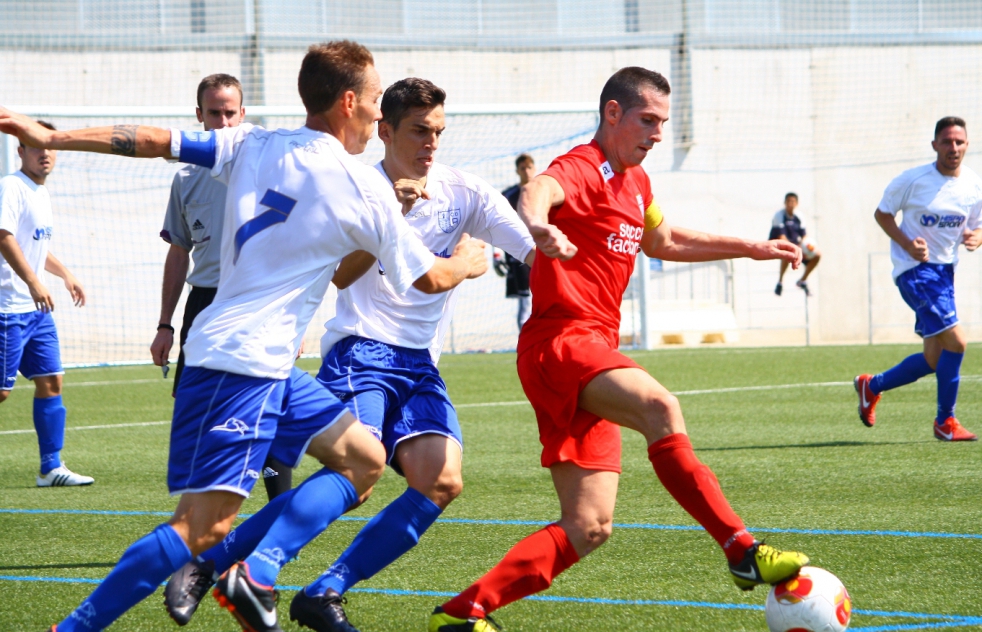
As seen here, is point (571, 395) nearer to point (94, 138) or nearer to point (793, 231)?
point (94, 138)

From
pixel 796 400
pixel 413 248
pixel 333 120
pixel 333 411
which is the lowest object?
pixel 796 400

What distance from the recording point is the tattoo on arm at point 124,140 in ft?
11.0

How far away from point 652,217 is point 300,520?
184cm

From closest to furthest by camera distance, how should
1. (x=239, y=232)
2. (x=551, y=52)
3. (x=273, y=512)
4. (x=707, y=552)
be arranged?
(x=239, y=232), (x=273, y=512), (x=707, y=552), (x=551, y=52)

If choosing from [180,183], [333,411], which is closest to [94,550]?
[180,183]

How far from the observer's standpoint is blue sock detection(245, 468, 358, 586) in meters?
3.53

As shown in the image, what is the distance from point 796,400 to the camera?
37.3ft

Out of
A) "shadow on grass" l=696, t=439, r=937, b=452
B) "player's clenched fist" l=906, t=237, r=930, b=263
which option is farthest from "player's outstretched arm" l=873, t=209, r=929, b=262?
"shadow on grass" l=696, t=439, r=937, b=452

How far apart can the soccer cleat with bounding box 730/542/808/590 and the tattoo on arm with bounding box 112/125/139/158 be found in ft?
7.01

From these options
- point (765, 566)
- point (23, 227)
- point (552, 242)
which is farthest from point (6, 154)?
point (765, 566)

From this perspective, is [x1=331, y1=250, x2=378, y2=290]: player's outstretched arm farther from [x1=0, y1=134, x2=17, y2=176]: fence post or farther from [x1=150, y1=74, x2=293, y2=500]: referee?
[x1=0, y1=134, x2=17, y2=176]: fence post

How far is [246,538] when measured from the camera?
3990 millimetres

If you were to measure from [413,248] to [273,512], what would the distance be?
3.63 ft

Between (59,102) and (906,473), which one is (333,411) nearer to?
(906,473)
